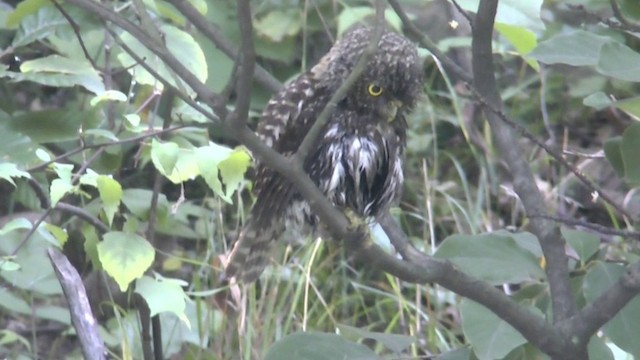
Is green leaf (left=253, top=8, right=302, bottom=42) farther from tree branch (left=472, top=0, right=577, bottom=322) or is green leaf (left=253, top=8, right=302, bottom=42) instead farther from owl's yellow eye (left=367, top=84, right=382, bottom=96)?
tree branch (left=472, top=0, right=577, bottom=322)

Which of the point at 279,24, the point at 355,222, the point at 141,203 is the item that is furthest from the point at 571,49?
the point at 279,24

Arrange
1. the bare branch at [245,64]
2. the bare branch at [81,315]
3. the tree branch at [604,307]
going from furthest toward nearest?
the bare branch at [81,315] → the tree branch at [604,307] → the bare branch at [245,64]

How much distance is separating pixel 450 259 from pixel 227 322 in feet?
5.60

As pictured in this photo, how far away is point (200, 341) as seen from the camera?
141 inches

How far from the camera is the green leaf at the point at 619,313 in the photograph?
2088 millimetres

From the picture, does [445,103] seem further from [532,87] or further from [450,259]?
[450,259]

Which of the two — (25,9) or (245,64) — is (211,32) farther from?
(245,64)

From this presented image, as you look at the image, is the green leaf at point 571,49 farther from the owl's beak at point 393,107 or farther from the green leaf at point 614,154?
the owl's beak at point 393,107

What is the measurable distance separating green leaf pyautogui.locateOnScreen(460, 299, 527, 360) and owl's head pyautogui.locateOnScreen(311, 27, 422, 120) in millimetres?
772

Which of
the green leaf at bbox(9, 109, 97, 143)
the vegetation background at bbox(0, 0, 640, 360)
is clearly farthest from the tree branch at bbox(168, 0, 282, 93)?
the green leaf at bbox(9, 109, 97, 143)

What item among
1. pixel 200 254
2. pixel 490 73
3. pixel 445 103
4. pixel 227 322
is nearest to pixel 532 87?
pixel 445 103

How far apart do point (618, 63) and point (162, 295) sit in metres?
1.17

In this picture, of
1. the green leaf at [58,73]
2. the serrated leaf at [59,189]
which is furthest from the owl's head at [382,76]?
the serrated leaf at [59,189]

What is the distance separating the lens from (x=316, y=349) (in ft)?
7.51
